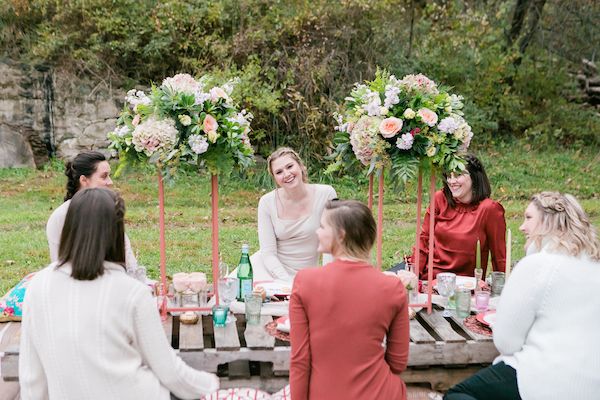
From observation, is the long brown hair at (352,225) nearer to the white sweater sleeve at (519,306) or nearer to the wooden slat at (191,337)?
the white sweater sleeve at (519,306)

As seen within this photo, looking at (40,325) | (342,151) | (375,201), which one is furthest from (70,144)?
(40,325)

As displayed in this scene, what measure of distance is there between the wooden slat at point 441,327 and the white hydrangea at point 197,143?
5.48 feet

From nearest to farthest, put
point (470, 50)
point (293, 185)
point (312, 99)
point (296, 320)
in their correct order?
point (296, 320) → point (293, 185) → point (312, 99) → point (470, 50)

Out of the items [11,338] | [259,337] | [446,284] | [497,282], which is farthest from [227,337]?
[497,282]

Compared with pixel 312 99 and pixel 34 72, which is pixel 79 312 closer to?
pixel 312 99

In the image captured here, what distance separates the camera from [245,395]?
345 cm

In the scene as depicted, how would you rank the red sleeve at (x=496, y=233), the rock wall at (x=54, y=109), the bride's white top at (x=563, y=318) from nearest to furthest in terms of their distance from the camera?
the bride's white top at (x=563, y=318) → the red sleeve at (x=496, y=233) → the rock wall at (x=54, y=109)

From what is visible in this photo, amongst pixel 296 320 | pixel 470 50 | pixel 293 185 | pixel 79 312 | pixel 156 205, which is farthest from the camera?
pixel 470 50

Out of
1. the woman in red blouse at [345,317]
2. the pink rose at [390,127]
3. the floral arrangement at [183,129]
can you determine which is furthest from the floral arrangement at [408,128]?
the woman in red blouse at [345,317]

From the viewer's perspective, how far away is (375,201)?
1150 cm

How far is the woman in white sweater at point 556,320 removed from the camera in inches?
122

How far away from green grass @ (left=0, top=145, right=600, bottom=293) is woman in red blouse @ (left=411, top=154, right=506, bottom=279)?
214 cm

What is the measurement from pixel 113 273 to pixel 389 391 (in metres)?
1.27

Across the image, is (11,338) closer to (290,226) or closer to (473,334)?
(290,226)
